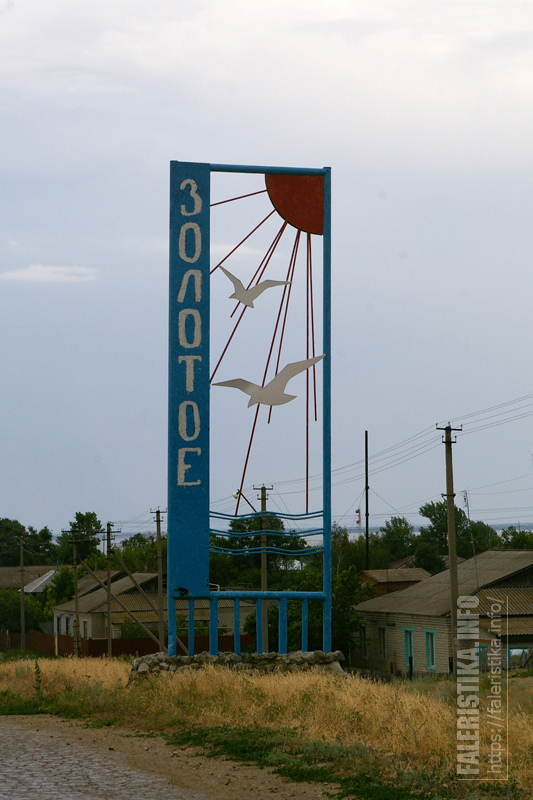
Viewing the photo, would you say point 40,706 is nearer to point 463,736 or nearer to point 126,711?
point 126,711

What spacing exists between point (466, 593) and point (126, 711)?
3216 cm

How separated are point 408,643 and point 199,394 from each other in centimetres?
3175

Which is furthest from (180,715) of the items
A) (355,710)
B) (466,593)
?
(466,593)

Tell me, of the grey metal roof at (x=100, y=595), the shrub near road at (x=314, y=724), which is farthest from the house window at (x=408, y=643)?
the shrub near road at (x=314, y=724)

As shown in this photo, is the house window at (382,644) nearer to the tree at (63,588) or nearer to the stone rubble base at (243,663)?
the tree at (63,588)

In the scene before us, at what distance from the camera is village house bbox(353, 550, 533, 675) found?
40.8 meters

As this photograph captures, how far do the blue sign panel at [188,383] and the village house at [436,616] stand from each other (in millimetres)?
25005

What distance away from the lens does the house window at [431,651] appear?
41.9 meters

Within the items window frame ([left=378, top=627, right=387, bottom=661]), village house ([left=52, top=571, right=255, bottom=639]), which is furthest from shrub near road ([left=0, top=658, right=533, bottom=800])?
village house ([left=52, top=571, right=255, bottom=639])

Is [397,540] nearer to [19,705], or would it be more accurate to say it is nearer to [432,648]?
[432,648]

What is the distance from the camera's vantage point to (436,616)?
41.1m

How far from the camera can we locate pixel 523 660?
1545 inches

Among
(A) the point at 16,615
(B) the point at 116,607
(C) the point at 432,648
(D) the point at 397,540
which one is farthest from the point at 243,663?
(D) the point at 397,540

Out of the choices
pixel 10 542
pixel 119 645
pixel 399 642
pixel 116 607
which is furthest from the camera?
pixel 10 542
